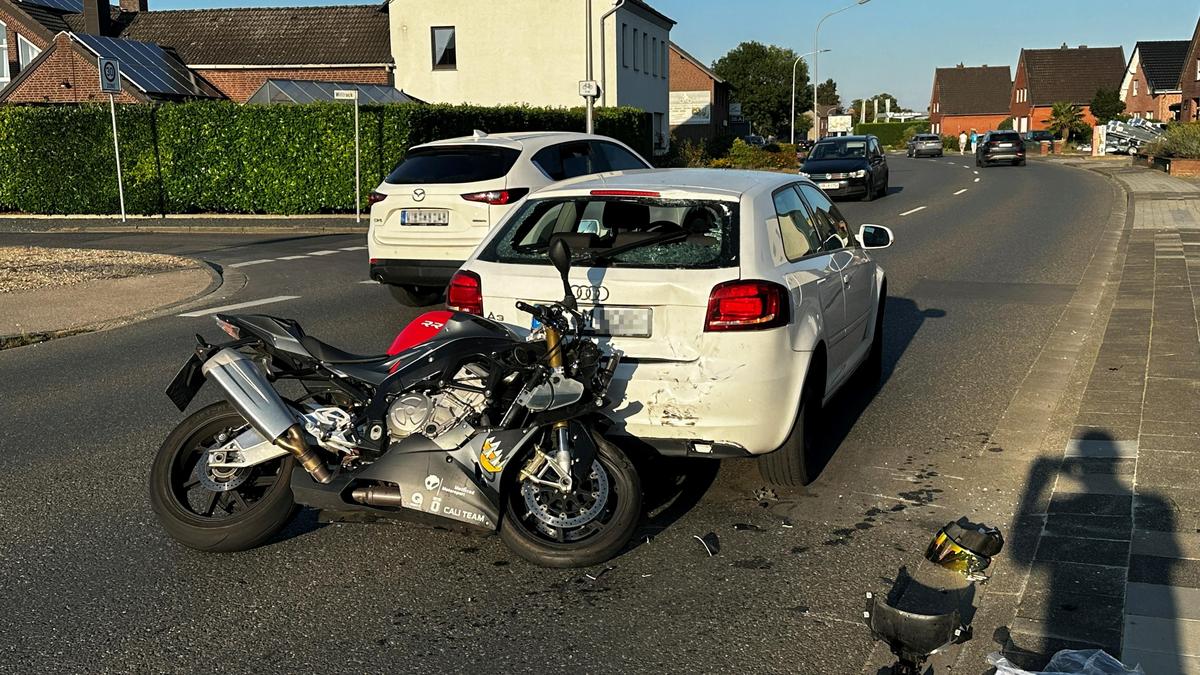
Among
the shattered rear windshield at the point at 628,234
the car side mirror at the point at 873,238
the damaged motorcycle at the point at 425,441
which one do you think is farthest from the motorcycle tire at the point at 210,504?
the car side mirror at the point at 873,238

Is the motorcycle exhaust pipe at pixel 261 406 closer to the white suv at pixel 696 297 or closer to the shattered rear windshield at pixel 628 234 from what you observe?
the white suv at pixel 696 297

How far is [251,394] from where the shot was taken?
473 cm

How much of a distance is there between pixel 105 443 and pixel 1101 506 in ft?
17.2

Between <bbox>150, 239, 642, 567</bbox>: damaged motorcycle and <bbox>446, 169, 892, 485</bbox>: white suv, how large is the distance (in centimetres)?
46

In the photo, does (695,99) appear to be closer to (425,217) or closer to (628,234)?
(425,217)

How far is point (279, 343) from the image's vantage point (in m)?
4.91

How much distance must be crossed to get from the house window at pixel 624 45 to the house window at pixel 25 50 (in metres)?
23.8

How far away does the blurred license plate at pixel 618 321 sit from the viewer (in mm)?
5438

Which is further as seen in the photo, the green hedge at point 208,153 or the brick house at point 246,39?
the brick house at point 246,39

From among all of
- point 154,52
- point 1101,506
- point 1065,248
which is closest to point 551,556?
point 1101,506

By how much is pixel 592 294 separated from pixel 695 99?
6894 cm

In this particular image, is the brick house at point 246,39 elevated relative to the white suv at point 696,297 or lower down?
elevated

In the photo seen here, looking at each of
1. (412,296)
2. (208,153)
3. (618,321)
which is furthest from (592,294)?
(208,153)

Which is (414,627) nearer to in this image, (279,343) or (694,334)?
(279,343)
